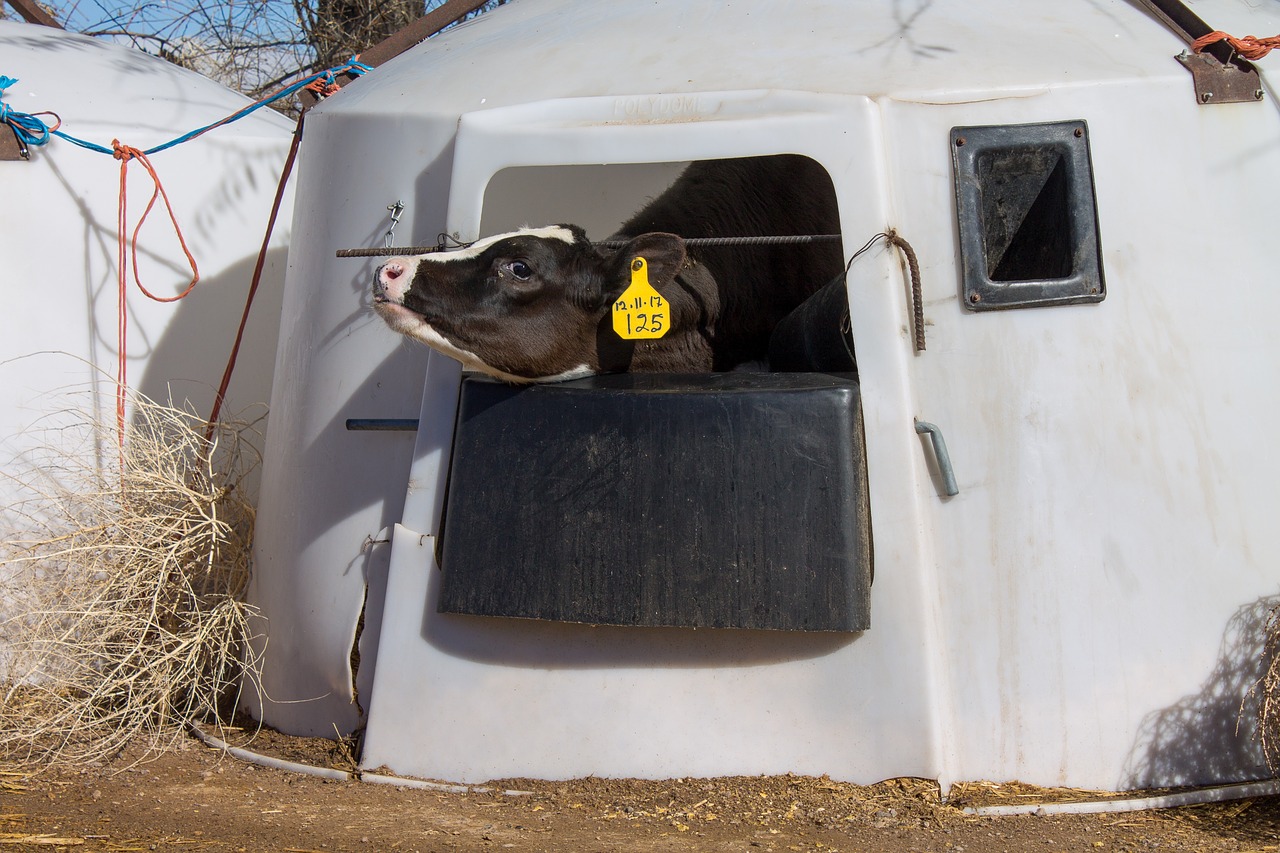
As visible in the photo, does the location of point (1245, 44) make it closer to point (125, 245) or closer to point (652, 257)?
point (652, 257)

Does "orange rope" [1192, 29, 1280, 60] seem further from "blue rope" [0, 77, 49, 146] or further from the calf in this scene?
"blue rope" [0, 77, 49, 146]

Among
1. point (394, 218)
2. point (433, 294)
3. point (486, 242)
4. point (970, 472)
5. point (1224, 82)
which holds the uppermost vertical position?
point (1224, 82)

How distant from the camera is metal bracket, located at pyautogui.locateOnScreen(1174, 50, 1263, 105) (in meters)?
3.82

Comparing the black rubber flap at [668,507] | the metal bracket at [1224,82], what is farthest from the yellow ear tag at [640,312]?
the metal bracket at [1224,82]

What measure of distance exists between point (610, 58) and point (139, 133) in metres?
2.75

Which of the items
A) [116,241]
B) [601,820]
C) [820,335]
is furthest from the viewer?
[116,241]

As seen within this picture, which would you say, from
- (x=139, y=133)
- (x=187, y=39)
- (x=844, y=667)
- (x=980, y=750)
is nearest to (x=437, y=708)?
(x=844, y=667)

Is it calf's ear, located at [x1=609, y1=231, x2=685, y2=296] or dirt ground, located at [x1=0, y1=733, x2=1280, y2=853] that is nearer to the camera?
dirt ground, located at [x1=0, y1=733, x2=1280, y2=853]

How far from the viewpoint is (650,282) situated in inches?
165

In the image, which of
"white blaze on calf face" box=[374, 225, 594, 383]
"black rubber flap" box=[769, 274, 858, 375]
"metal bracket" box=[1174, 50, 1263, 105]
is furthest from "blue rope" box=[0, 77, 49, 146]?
"metal bracket" box=[1174, 50, 1263, 105]

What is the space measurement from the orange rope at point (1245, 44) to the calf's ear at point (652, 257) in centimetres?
173

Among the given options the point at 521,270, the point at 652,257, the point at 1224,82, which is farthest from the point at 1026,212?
the point at 521,270

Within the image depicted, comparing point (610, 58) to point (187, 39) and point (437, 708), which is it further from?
point (187, 39)

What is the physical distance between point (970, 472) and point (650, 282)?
1.24 m
